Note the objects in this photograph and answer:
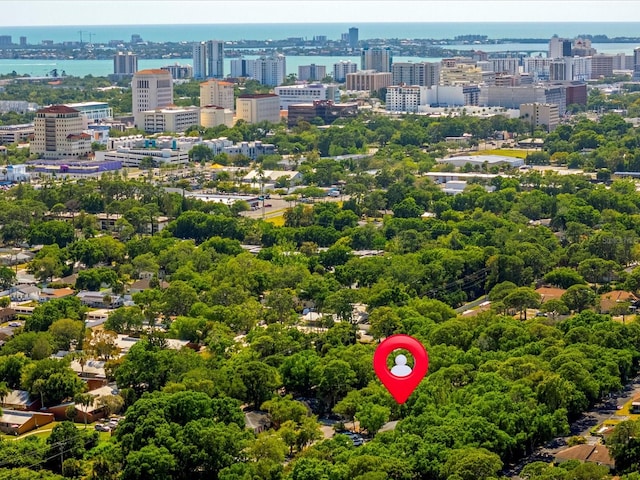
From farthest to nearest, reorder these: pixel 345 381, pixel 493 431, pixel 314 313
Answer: pixel 314 313 < pixel 345 381 < pixel 493 431

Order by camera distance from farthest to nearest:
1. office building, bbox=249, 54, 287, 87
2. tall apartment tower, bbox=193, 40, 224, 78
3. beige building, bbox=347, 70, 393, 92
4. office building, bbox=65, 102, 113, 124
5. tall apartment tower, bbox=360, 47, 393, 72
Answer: tall apartment tower, bbox=193, 40, 224, 78, tall apartment tower, bbox=360, 47, 393, 72, office building, bbox=249, 54, 287, 87, beige building, bbox=347, 70, 393, 92, office building, bbox=65, 102, 113, 124

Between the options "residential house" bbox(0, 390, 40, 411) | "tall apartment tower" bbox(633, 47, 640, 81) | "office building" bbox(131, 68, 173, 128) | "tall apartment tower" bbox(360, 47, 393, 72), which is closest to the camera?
"residential house" bbox(0, 390, 40, 411)

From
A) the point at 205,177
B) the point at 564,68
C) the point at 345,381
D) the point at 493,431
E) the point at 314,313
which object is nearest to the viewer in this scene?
the point at 493,431

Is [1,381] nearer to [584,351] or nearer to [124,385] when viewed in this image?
[124,385]

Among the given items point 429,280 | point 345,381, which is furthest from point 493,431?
point 429,280

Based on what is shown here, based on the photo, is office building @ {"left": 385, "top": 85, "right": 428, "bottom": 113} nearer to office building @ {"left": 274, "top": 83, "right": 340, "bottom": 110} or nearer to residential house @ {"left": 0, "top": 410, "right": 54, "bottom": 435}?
office building @ {"left": 274, "top": 83, "right": 340, "bottom": 110}

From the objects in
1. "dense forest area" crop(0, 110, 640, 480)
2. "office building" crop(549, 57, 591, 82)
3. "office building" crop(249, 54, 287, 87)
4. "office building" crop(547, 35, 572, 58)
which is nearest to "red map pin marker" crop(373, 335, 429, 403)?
"dense forest area" crop(0, 110, 640, 480)

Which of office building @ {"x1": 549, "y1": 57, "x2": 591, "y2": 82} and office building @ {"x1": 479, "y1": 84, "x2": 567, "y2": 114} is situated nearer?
office building @ {"x1": 479, "y1": 84, "x2": 567, "y2": 114}

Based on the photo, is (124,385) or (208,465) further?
(124,385)
